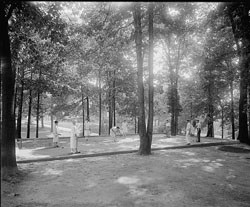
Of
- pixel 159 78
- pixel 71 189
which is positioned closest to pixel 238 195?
pixel 71 189

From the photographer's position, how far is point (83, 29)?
12.5 m

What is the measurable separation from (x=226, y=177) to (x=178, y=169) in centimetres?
197

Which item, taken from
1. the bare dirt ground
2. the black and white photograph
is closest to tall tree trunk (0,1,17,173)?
the black and white photograph

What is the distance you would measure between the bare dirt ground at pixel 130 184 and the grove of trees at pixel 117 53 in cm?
173

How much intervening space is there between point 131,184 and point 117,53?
1097 centimetres

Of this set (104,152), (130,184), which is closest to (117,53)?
(104,152)

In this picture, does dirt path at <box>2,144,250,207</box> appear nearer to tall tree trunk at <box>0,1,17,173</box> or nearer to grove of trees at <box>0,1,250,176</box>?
tall tree trunk at <box>0,1,17,173</box>

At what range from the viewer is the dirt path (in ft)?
19.3

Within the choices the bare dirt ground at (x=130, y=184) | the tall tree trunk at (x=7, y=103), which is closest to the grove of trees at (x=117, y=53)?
the tall tree trunk at (x=7, y=103)

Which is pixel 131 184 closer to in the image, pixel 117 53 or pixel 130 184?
pixel 130 184

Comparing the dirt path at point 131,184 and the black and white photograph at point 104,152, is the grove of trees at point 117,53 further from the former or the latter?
the dirt path at point 131,184

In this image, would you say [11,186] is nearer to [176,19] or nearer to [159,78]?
[176,19]

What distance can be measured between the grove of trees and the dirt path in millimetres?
1765

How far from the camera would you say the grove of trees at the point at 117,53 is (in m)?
8.61
